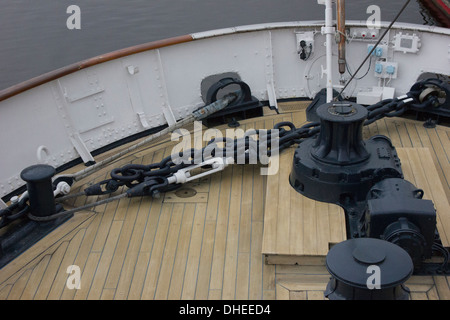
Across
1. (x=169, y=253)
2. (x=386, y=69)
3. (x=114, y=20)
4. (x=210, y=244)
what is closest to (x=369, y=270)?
(x=210, y=244)

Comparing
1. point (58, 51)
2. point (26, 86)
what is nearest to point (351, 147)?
point (26, 86)

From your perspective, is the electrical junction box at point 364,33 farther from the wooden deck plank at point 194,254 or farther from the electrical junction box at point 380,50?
the wooden deck plank at point 194,254

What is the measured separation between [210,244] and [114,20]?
30.6 feet

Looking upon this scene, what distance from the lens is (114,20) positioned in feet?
39.2

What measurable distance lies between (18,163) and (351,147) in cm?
236

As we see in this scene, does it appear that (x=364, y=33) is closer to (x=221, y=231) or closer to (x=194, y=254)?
(x=221, y=231)

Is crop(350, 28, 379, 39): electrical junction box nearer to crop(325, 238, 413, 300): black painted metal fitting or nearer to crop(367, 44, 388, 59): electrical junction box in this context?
crop(367, 44, 388, 59): electrical junction box

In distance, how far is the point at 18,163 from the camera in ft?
13.7

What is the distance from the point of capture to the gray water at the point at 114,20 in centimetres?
1081

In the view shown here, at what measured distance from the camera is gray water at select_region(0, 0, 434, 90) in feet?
35.5

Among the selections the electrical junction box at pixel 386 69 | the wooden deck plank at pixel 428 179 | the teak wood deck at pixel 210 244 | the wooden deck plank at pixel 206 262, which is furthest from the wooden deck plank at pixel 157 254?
the electrical junction box at pixel 386 69

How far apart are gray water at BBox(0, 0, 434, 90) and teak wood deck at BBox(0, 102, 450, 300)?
7202 mm

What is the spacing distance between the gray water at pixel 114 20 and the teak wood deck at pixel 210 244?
7.20 m

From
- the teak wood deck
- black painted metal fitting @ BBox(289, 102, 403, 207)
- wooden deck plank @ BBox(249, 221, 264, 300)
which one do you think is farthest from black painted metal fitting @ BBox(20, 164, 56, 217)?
black painted metal fitting @ BBox(289, 102, 403, 207)
